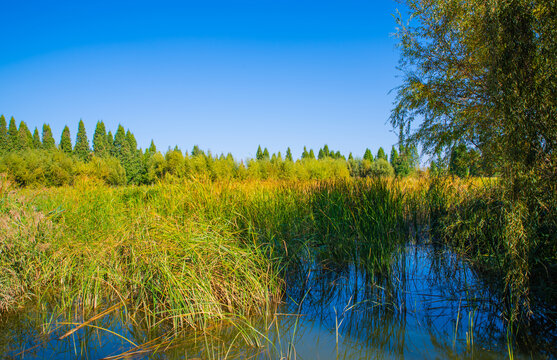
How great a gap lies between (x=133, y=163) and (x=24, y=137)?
13203mm

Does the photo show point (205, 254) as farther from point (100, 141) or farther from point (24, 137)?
point (24, 137)

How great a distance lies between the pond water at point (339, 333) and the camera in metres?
2.60

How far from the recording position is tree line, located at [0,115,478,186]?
15.5m

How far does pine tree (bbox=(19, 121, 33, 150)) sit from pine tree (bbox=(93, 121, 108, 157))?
22.4 feet

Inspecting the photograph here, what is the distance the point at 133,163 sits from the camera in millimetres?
37438

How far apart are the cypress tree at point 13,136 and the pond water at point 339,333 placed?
4352 cm

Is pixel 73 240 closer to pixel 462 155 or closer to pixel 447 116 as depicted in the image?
pixel 462 155

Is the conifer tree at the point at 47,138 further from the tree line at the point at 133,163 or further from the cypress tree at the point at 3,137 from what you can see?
the cypress tree at the point at 3,137

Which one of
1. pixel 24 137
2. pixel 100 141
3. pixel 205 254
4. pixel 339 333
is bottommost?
pixel 339 333

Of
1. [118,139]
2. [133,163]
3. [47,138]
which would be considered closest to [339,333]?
[133,163]

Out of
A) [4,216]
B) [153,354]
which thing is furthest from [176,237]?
[4,216]

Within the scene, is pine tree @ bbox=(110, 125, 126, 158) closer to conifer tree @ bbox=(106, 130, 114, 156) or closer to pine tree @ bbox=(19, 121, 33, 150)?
conifer tree @ bbox=(106, 130, 114, 156)

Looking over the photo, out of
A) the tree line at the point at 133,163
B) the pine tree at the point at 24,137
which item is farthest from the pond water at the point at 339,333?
the pine tree at the point at 24,137

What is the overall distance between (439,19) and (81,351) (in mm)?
8662
